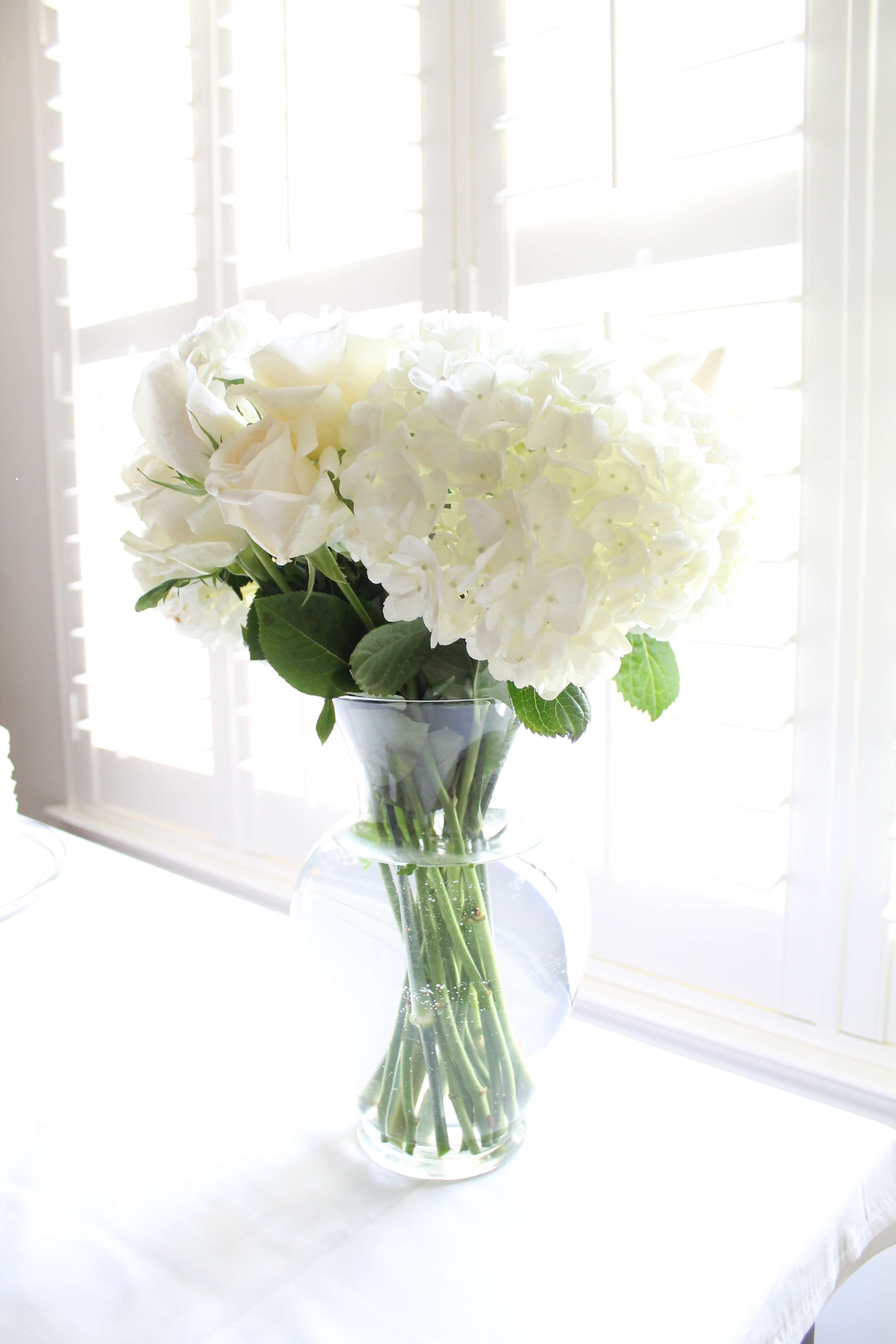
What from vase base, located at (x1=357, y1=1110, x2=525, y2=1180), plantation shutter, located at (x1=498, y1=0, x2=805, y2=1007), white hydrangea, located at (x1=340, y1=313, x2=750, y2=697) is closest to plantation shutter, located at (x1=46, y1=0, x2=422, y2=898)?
plantation shutter, located at (x1=498, y1=0, x2=805, y2=1007)

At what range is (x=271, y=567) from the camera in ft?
1.78

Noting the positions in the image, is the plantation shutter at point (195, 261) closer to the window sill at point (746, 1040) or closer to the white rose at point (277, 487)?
the window sill at point (746, 1040)

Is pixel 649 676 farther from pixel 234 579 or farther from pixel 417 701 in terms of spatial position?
pixel 234 579

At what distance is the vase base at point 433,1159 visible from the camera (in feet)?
1.97

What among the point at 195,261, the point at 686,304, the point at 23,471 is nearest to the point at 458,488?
the point at 686,304

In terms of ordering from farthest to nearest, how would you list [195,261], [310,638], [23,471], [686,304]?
[23,471]
[195,261]
[686,304]
[310,638]

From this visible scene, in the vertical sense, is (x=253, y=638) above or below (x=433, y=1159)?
above

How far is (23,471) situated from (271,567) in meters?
1.80

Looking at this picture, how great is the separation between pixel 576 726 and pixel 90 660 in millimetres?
1709

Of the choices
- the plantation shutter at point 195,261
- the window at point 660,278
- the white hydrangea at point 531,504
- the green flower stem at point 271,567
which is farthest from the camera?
the plantation shutter at point 195,261

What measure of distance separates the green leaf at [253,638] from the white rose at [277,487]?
88 millimetres

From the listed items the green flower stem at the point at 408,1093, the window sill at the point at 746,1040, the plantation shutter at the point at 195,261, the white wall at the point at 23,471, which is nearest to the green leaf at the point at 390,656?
the green flower stem at the point at 408,1093

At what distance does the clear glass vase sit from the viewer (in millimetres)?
561

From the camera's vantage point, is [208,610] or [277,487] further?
[208,610]
